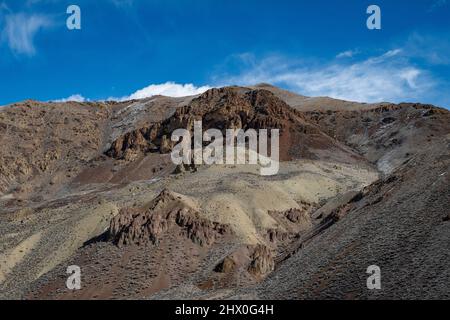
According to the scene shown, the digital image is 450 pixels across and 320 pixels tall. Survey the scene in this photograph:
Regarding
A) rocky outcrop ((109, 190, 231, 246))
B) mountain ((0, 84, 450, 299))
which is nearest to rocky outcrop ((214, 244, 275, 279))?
mountain ((0, 84, 450, 299))

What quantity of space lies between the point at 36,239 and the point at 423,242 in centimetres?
3005

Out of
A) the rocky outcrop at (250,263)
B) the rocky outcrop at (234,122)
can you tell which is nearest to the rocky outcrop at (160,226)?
the rocky outcrop at (250,263)

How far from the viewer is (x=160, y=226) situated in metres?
35.7

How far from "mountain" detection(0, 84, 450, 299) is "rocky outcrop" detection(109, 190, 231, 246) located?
9 cm

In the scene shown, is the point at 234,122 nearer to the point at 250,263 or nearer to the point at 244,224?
the point at 244,224

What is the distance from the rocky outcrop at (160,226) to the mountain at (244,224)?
0.09m

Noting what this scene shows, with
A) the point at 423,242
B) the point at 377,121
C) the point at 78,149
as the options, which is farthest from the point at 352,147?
the point at 423,242

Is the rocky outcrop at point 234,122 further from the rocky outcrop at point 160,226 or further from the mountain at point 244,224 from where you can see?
the rocky outcrop at point 160,226

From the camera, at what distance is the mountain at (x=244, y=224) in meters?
24.1

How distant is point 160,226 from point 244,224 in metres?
6.84

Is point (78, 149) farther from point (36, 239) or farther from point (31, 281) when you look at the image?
point (31, 281)

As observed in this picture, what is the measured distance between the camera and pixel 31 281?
3512cm
